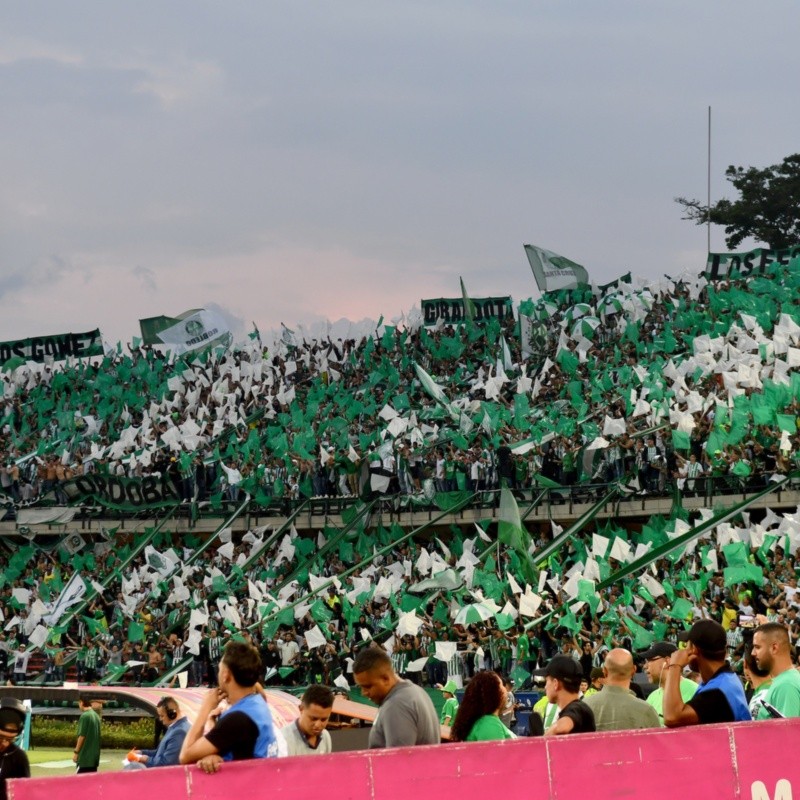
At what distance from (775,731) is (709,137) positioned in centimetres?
6182

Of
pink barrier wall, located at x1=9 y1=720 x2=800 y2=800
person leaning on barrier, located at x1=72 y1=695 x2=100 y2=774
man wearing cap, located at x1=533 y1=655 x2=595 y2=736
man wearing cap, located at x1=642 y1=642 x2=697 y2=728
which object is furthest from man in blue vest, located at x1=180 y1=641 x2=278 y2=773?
person leaning on barrier, located at x1=72 y1=695 x2=100 y2=774

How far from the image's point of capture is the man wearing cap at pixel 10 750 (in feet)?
28.5

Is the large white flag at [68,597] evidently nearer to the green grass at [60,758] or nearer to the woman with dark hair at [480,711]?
the green grass at [60,758]

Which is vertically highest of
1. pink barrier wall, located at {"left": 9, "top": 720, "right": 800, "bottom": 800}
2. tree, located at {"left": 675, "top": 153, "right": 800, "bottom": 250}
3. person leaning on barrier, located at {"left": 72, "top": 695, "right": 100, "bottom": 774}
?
tree, located at {"left": 675, "top": 153, "right": 800, "bottom": 250}

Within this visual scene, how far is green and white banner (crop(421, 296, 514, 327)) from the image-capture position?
2082 inches

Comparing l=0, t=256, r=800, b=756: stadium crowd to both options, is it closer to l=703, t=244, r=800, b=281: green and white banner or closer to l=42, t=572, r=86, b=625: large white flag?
l=42, t=572, r=86, b=625: large white flag

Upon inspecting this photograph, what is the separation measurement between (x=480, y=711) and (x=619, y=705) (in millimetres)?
1042

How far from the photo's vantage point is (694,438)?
35094 millimetres

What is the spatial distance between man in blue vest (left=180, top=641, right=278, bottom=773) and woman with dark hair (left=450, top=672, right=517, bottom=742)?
139cm

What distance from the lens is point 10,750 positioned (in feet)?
28.9

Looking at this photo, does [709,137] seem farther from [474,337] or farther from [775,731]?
[775,731]

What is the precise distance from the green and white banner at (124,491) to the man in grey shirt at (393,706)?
36982 millimetres

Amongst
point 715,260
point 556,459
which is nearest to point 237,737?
point 556,459

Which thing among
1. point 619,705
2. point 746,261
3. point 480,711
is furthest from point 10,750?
point 746,261
